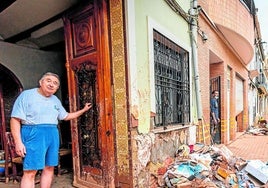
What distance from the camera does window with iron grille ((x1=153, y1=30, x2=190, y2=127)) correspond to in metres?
4.07

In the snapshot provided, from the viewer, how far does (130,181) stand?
10.1ft

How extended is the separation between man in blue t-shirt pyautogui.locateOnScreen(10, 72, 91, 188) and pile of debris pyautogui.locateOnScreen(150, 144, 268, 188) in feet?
5.91

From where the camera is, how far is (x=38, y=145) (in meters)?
2.56

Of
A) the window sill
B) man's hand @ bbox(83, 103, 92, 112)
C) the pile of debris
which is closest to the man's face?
man's hand @ bbox(83, 103, 92, 112)

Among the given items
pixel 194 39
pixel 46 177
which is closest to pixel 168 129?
pixel 46 177

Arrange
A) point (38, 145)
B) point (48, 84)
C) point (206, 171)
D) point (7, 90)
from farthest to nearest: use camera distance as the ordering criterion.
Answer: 1. point (7, 90)
2. point (206, 171)
3. point (48, 84)
4. point (38, 145)

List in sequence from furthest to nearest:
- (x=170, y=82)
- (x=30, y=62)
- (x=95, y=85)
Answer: (x=30, y=62)
(x=170, y=82)
(x=95, y=85)

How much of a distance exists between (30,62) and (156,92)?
296cm

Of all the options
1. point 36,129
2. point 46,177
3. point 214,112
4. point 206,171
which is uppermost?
point 36,129

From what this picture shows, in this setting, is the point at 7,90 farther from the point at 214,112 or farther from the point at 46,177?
the point at 214,112

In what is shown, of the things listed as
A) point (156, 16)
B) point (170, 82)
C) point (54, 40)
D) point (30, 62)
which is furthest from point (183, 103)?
point (30, 62)

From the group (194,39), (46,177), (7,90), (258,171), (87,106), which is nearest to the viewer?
(46,177)

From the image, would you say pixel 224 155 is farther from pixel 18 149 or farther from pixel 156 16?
pixel 18 149

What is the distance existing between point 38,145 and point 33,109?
411mm
